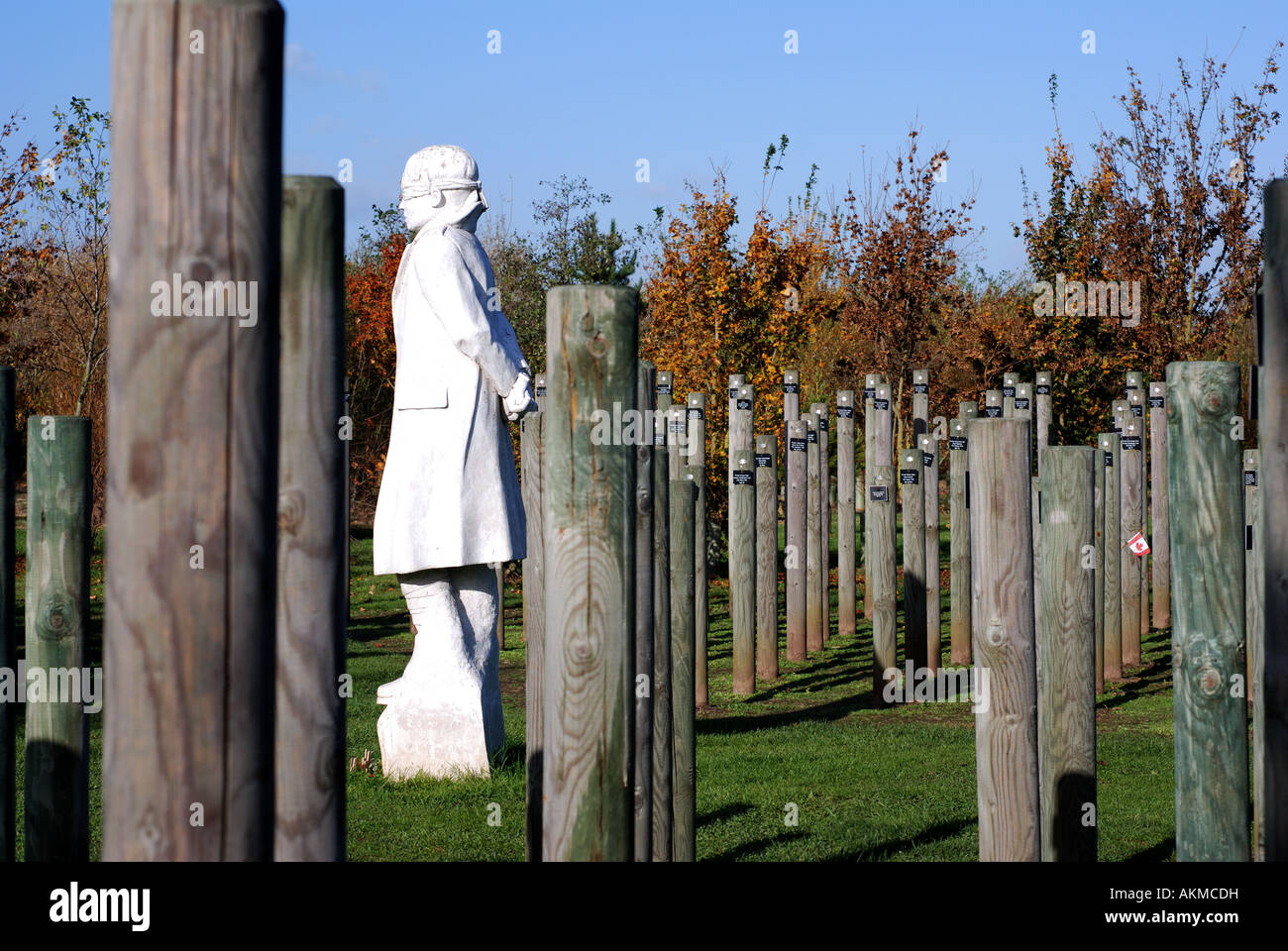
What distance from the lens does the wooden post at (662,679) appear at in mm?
4594

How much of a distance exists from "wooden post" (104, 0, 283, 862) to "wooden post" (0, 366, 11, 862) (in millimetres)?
2049

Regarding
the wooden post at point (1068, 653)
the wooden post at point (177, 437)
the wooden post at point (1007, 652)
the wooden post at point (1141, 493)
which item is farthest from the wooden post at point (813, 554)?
the wooden post at point (177, 437)

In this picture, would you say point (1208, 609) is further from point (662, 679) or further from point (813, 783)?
point (813, 783)

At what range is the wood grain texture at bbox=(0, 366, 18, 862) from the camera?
12.7 feet

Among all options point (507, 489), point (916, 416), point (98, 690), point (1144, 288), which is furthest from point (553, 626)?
point (1144, 288)

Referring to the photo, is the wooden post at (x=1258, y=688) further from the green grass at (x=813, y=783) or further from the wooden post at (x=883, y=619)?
the wooden post at (x=883, y=619)

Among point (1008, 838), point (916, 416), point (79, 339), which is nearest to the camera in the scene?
point (1008, 838)

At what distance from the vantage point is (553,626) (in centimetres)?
286

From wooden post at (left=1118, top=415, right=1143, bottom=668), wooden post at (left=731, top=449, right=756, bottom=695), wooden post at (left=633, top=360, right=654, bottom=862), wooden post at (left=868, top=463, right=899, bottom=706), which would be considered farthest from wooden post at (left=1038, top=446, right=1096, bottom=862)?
wooden post at (left=1118, top=415, right=1143, bottom=668)

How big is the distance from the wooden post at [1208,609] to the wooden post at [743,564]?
7.22m

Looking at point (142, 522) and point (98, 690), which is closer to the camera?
point (142, 522)

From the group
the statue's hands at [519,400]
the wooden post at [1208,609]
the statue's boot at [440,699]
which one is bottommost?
the statue's boot at [440,699]
